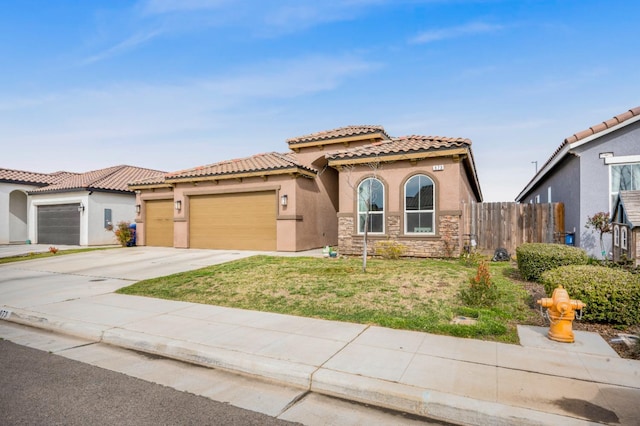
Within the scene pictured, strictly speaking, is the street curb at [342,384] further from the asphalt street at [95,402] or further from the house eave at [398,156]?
the house eave at [398,156]

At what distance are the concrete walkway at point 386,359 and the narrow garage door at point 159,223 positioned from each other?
13.4 metres

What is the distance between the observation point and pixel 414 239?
558 inches

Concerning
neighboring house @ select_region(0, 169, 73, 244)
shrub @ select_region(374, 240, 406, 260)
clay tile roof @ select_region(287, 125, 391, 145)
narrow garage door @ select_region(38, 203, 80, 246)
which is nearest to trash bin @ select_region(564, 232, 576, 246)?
shrub @ select_region(374, 240, 406, 260)

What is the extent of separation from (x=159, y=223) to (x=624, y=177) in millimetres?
21368

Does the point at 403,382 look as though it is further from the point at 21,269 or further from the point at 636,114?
the point at 21,269

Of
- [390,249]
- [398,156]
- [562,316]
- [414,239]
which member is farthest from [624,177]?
[562,316]

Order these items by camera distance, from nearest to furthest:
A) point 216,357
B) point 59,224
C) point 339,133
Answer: point 216,357, point 339,133, point 59,224

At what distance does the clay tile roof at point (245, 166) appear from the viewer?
56.8ft

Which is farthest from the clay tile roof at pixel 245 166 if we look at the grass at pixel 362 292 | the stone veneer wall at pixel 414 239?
the grass at pixel 362 292

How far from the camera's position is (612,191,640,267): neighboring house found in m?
7.61

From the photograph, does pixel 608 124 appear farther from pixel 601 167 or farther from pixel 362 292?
pixel 362 292

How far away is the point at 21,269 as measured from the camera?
44.4ft

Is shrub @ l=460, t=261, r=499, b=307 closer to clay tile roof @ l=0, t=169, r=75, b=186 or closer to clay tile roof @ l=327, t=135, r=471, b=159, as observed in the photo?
clay tile roof @ l=327, t=135, r=471, b=159

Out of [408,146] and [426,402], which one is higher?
[408,146]
